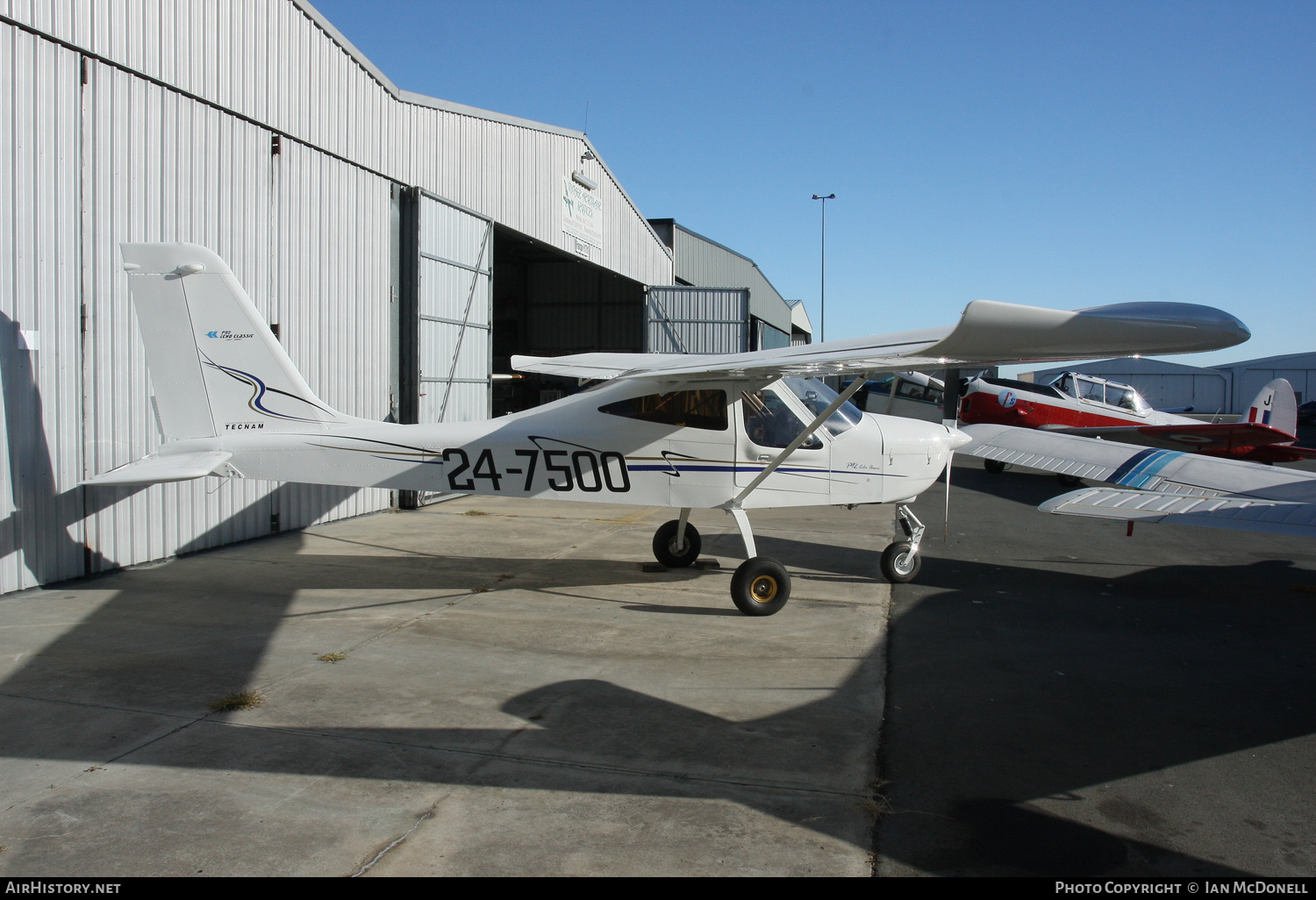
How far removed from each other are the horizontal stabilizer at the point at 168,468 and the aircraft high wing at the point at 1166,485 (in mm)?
6328

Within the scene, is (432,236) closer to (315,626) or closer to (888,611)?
(315,626)

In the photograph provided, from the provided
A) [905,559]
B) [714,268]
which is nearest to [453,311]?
[905,559]

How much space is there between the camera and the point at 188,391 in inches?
281

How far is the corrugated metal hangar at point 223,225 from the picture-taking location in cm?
715

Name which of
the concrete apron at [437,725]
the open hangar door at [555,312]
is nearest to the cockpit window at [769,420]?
the concrete apron at [437,725]

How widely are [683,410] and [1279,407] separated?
1436cm

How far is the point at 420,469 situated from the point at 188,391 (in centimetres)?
212

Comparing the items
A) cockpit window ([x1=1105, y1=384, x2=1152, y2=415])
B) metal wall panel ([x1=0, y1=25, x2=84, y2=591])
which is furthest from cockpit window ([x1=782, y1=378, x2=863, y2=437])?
cockpit window ([x1=1105, y1=384, x2=1152, y2=415])

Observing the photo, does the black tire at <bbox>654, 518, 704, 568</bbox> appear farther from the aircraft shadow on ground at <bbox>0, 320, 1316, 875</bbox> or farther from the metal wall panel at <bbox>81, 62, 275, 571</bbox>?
the metal wall panel at <bbox>81, 62, 275, 571</bbox>

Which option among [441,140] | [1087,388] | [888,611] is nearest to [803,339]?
[1087,388]

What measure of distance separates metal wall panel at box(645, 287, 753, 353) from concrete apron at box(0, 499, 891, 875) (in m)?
14.7

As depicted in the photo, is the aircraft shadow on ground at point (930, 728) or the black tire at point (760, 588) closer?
the aircraft shadow on ground at point (930, 728)

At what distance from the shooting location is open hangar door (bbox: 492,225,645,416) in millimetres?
26281

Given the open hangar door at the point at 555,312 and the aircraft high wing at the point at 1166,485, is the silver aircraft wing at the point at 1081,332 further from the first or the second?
the open hangar door at the point at 555,312
